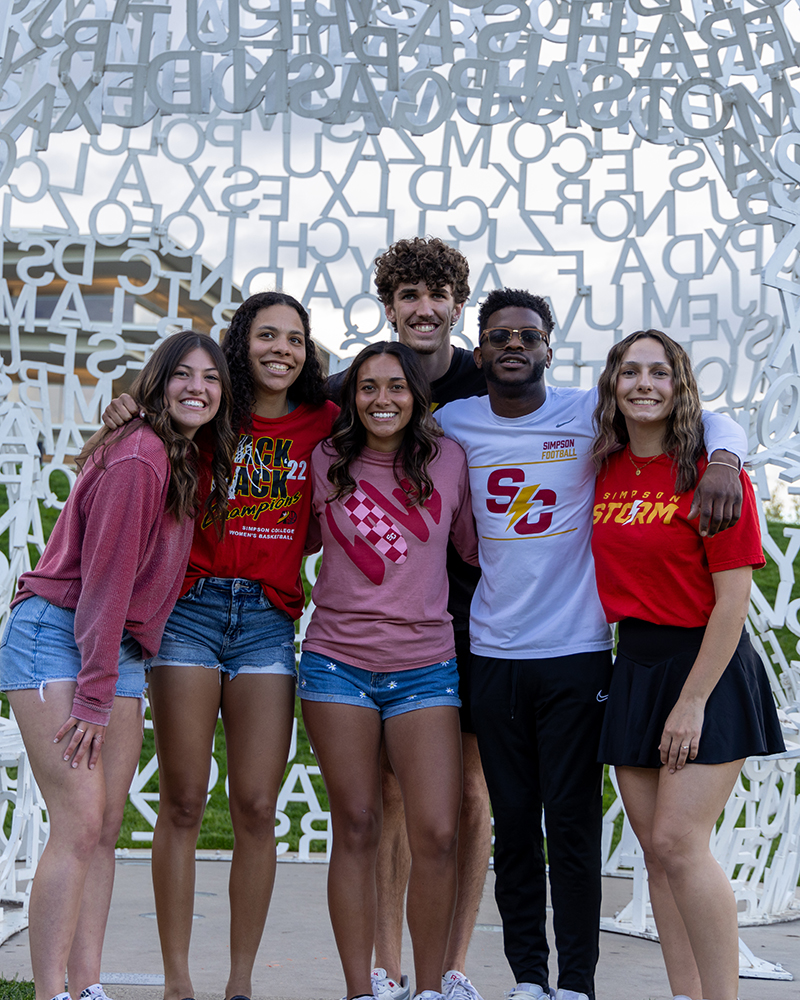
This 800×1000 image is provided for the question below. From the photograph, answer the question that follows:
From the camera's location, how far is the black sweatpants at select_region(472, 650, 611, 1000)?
2797 millimetres

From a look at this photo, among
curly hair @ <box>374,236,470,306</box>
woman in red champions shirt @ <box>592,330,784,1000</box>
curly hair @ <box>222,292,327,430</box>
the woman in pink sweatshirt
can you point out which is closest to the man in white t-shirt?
woman in red champions shirt @ <box>592,330,784,1000</box>

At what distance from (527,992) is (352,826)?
66 cm

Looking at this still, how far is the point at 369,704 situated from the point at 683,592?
835 millimetres

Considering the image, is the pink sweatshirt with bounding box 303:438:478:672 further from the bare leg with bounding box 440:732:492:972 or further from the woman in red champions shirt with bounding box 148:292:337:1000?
the bare leg with bounding box 440:732:492:972

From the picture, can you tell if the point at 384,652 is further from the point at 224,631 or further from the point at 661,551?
the point at 661,551

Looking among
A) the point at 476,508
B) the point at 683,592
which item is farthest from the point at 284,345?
the point at 683,592

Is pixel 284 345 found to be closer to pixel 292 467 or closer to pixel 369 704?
pixel 292 467

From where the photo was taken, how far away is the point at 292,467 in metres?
2.93

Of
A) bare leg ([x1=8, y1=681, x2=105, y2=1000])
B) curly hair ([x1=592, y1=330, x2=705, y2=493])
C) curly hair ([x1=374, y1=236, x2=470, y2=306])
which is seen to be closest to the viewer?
bare leg ([x1=8, y1=681, x2=105, y2=1000])

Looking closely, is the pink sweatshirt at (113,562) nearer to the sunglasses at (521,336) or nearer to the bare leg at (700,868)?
the sunglasses at (521,336)

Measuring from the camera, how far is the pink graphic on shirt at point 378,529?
2.83 m

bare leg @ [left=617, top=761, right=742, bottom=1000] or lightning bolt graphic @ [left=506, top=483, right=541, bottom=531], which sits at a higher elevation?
lightning bolt graphic @ [left=506, top=483, right=541, bottom=531]

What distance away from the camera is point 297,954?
369 cm

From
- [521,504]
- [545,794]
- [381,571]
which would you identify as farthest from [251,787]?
[521,504]
